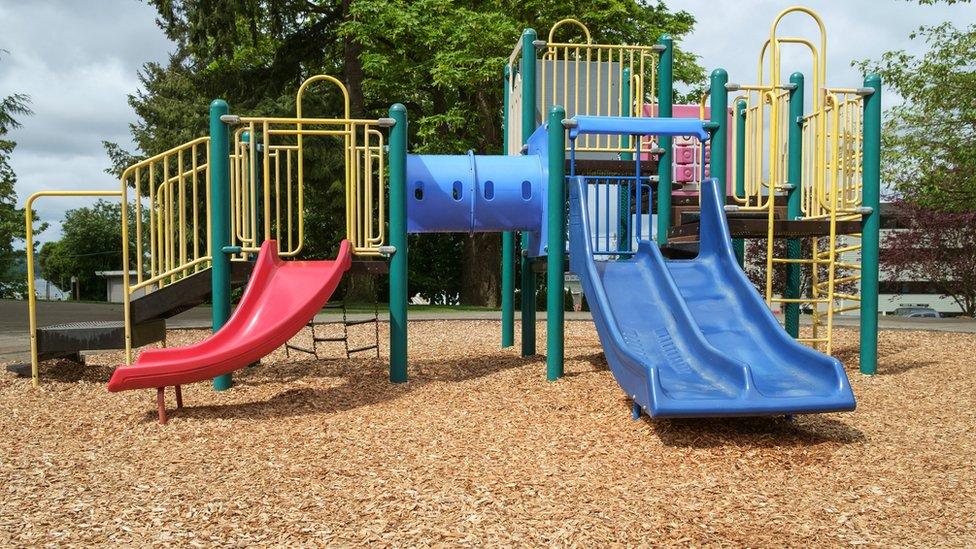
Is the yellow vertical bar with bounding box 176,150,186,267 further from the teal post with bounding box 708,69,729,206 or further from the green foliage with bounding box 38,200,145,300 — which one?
the green foliage with bounding box 38,200,145,300

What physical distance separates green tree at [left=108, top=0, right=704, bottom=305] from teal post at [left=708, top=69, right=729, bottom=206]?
1101 cm

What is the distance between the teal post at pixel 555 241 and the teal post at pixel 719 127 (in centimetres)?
153

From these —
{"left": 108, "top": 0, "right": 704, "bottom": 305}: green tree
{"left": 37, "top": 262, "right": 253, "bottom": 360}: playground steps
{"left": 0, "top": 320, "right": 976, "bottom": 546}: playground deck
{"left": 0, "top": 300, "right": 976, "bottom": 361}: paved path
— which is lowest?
{"left": 0, "top": 300, "right": 976, "bottom": 361}: paved path

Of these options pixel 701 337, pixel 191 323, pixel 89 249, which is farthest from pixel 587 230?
pixel 89 249

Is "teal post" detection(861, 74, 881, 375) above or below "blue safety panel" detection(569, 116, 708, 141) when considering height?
below

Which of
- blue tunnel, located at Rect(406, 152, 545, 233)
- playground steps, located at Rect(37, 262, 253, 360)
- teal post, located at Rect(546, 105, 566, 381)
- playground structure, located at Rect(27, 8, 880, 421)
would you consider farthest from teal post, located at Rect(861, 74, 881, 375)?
playground steps, located at Rect(37, 262, 253, 360)

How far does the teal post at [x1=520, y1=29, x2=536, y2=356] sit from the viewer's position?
9773 mm

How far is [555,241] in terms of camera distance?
25.8 ft

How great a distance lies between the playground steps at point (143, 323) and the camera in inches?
292

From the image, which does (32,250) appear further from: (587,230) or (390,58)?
(390,58)

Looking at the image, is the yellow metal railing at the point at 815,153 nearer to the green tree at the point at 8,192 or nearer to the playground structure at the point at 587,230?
the playground structure at the point at 587,230

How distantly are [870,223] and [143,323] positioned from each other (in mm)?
7288

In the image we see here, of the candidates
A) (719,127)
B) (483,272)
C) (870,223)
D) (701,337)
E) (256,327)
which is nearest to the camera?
(701,337)

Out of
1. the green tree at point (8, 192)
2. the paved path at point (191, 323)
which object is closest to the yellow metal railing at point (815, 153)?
the paved path at point (191, 323)
